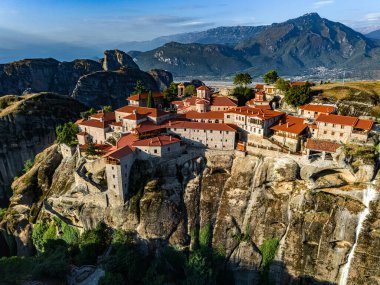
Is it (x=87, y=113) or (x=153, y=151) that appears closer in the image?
(x=153, y=151)

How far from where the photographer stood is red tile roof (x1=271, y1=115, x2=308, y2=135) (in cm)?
6457

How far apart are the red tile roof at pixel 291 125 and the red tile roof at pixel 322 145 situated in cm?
407

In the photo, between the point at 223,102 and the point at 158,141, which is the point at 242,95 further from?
the point at 158,141

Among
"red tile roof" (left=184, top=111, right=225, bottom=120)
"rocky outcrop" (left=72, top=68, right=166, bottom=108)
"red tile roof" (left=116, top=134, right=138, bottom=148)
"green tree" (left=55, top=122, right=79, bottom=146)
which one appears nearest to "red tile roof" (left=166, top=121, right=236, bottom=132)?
"red tile roof" (left=184, top=111, right=225, bottom=120)

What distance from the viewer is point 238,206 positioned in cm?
6381

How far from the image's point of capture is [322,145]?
59.5m

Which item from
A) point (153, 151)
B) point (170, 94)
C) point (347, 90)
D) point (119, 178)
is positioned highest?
point (347, 90)

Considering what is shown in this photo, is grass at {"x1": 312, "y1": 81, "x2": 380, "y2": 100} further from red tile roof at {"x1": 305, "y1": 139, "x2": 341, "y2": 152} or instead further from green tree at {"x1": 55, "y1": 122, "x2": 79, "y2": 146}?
green tree at {"x1": 55, "y1": 122, "x2": 79, "y2": 146}

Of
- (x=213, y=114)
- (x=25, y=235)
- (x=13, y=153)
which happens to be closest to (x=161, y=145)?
(x=213, y=114)

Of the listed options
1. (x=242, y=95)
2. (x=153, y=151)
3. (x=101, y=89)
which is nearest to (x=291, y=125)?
(x=242, y=95)

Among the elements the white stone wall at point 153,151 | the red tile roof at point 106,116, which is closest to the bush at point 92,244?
the white stone wall at point 153,151

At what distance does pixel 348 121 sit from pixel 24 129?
115m

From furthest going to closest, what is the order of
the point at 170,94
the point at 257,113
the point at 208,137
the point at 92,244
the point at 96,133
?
1. the point at 170,94
2. the point at 96,133
3. the point at 208,137
4. the point at 257,113
5. the point at 92,244

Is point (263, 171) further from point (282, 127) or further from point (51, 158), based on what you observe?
point (51, 158)
